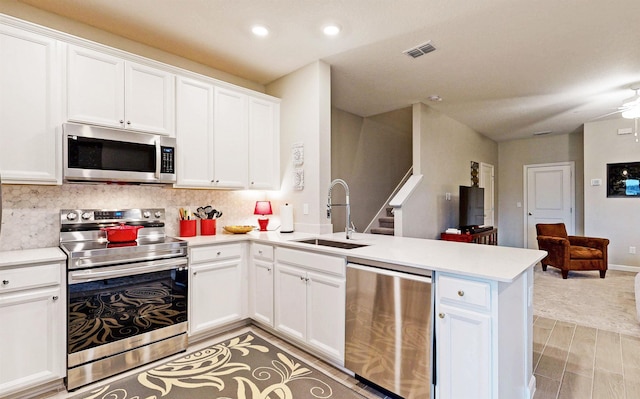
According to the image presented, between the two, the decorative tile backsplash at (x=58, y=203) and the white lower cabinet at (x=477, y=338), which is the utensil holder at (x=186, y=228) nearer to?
the decorative tile backsplash at (x=58, y=203)

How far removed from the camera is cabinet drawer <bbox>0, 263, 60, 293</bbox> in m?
1.86

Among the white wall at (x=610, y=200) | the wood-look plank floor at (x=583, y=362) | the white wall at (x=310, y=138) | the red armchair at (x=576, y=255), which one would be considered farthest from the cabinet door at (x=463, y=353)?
the white wall at (x=610, y=200)

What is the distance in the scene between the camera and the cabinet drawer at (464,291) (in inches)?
59.1

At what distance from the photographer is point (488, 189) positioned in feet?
23.6

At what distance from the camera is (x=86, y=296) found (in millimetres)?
2094

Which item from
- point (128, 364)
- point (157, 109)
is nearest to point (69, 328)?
point (128, 364)

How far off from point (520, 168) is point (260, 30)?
720 centimetres

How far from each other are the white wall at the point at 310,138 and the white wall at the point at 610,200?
5615 millimetres

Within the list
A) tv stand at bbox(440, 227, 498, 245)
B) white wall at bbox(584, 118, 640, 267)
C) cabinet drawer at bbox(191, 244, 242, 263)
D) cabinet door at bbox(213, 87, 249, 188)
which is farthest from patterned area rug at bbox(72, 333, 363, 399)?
white wall at bbox(584, 118, 640, 267)

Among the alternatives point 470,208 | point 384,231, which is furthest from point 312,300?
point 470,208

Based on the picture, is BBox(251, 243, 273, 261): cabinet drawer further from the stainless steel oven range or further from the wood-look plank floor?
the wood-look plank floor

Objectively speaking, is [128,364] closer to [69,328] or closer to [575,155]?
[69,328]

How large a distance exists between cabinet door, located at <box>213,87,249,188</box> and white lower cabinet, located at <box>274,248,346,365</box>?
1.02 m

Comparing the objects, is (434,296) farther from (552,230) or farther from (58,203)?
(552,230)
